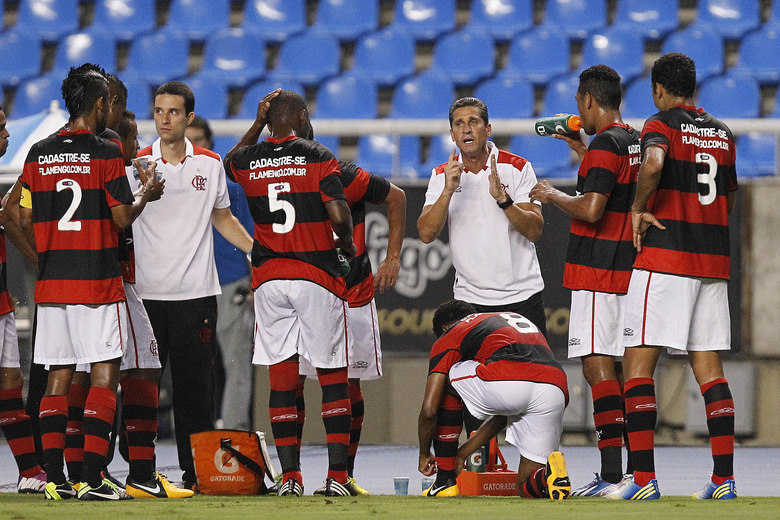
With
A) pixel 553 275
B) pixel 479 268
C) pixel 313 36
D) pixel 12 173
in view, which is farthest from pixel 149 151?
pixel 313 36

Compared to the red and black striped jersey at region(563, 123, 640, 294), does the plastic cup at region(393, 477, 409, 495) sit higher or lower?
lower

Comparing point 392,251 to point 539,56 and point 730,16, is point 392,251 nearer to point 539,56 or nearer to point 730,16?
point 539,56

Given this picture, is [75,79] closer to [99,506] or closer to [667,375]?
[99,506]

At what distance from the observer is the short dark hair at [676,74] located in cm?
488

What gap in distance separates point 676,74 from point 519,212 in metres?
1.11

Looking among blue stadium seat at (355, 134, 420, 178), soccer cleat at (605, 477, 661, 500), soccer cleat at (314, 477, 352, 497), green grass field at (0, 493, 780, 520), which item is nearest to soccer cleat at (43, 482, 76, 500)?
green grass field at (0, 493, 780, 520)

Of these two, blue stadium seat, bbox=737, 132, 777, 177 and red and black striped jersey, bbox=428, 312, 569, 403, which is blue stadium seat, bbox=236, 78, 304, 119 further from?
red and black striped jersey, bbox=428, 312, 569, 403

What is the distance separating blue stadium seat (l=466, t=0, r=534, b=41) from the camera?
1223 centimetres

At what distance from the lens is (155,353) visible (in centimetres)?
525

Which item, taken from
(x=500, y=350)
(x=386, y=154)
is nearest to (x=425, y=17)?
(x=386, y=154)

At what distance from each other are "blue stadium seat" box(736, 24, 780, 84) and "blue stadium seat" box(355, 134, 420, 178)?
3.67 meters

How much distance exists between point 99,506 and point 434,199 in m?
2.46

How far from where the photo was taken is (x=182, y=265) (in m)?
5.55

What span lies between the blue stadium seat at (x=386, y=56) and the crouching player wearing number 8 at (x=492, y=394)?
23.3 feet
